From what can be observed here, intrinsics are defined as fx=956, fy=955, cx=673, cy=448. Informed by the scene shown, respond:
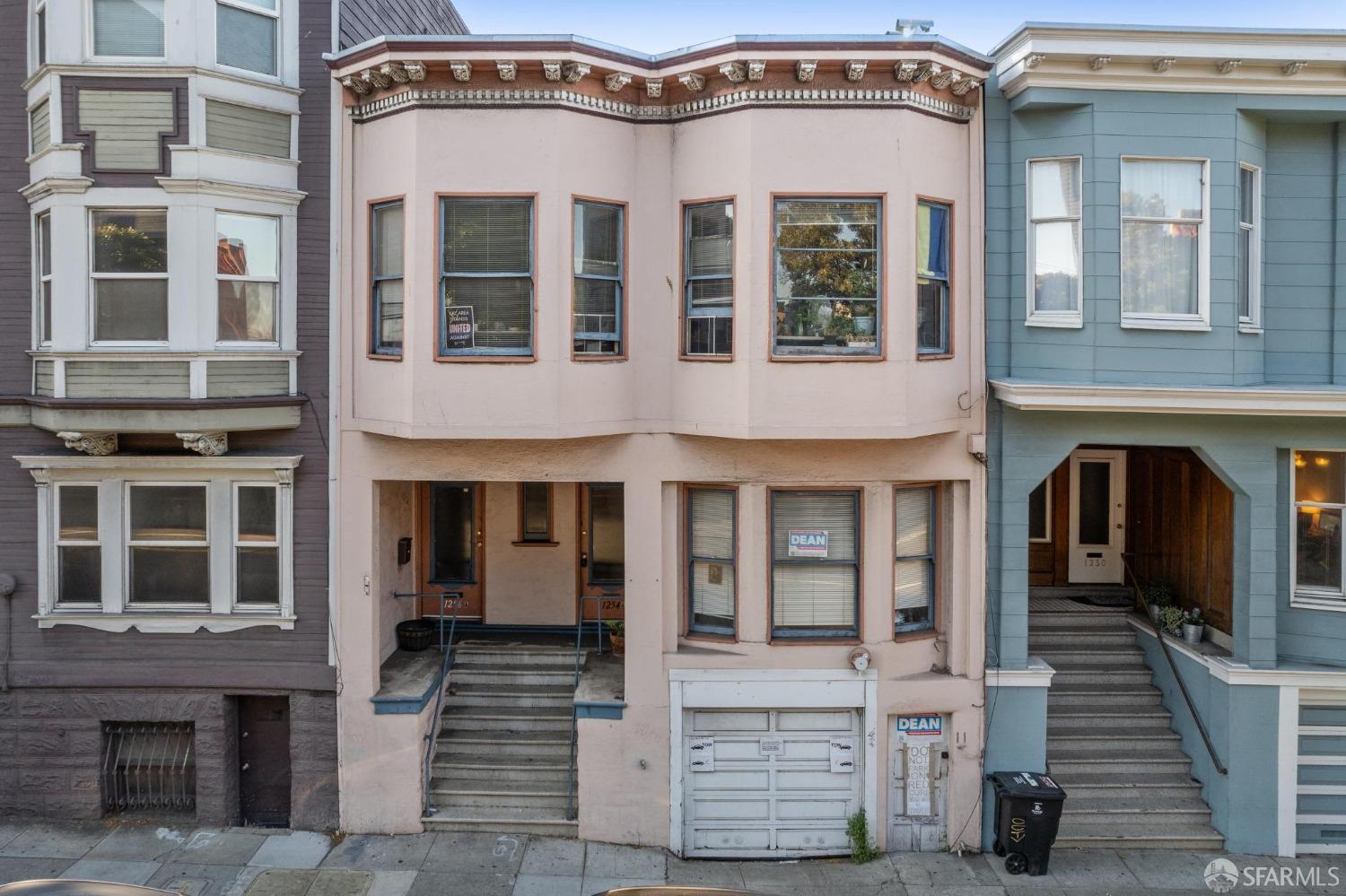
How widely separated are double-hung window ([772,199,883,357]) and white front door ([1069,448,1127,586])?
554 cm

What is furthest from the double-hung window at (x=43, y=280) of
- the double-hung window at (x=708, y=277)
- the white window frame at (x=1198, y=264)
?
the white window frame at (x=1198, y=264)

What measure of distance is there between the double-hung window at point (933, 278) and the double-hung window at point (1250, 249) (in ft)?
11.3

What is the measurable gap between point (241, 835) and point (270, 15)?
9276 millimetres

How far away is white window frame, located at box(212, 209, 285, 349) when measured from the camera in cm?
1046

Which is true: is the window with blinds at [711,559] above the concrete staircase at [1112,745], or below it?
above

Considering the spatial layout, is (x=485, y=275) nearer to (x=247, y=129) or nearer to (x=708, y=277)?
(x=708, y=277)

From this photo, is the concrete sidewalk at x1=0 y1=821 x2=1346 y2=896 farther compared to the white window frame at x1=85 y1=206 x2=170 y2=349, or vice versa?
the white window frame at x1=85 y1=206 x2=170 y2=349

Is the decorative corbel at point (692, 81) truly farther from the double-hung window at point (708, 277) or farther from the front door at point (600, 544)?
the front door at point (600, 544)

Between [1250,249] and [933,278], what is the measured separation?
12.7 ft

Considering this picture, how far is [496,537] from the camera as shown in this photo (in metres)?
13.2

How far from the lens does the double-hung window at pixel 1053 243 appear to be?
10.7 metres

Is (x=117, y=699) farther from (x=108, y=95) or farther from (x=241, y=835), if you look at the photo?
(x=108, y=95)

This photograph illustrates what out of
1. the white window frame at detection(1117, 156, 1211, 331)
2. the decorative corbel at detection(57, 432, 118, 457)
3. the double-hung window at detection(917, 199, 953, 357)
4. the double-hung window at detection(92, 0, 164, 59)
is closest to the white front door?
the white window frame at detection(1117, 156, 1211, 331)

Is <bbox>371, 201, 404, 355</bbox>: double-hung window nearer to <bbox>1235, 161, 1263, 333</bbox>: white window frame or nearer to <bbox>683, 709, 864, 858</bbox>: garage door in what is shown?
<bbox>683, 709, 864, 858</bbox>: garage door
